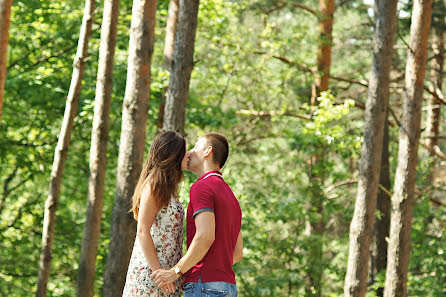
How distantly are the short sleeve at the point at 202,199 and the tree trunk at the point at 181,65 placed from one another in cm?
355

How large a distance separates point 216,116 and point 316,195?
9.06ft

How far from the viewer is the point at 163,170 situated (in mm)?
3721

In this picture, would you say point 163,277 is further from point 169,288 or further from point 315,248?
point 315,248

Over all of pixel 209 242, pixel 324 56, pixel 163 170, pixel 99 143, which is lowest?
pixel 209 242

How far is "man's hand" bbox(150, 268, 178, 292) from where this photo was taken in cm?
360

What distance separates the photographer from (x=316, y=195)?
12.6m

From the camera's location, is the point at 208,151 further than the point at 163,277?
Yes

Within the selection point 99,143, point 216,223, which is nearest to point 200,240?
point 216,223

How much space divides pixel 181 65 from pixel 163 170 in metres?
3.57

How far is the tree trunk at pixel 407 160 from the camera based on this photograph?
9836mm

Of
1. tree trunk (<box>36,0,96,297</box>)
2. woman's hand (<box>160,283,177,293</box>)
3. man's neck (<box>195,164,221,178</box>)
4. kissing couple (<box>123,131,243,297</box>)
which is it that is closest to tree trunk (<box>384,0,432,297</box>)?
tree trunk (<box>36,0,96,297</box>)

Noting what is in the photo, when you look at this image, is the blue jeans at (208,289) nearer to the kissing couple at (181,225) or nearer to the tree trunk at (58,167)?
the kissing couple at (181,225)

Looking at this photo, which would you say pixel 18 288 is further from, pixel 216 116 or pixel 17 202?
pixel 216 116

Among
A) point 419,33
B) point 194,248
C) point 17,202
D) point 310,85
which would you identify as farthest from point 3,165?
point 194,248
